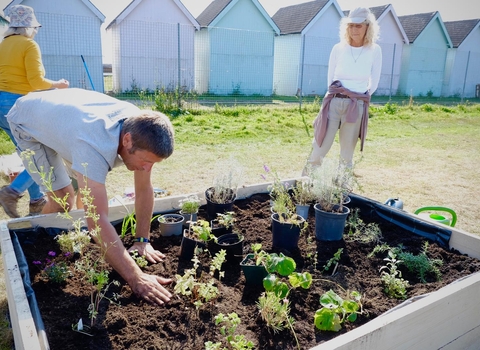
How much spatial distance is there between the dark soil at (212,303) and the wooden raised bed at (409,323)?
6.1 inches

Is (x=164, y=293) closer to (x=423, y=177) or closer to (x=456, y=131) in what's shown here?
(x=423, y=177)

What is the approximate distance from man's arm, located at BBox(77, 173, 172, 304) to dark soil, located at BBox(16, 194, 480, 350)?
0.21 feet

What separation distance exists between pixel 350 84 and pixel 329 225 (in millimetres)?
2084

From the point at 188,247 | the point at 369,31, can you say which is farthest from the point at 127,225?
the point at 369,31

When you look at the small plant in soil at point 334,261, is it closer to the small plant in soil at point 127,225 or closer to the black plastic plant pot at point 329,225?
the black plastic plant pot at point 329,225

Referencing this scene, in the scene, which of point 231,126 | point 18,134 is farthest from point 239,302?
point 231,126

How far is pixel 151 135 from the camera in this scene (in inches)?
78.4

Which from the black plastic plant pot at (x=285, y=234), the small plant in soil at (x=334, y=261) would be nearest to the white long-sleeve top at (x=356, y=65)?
the black plastic plant pot at (x=285, y=234)

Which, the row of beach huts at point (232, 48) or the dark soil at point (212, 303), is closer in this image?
the dark soil at point (212, 303)

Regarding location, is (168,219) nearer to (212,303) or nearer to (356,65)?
(212,303)

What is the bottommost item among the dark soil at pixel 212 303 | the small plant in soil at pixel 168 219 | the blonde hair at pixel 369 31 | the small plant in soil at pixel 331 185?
the dark soil at pixel 212 303

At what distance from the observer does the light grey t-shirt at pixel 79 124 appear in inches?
78.1

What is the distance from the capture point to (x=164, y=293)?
201 centimetres

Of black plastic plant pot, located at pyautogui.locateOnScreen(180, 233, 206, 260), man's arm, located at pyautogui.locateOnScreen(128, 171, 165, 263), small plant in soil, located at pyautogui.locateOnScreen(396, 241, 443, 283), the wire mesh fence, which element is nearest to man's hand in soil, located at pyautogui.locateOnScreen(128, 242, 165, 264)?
man's arm, located at pyautogui.locateOnScreen(128, 171, 165, 263)
